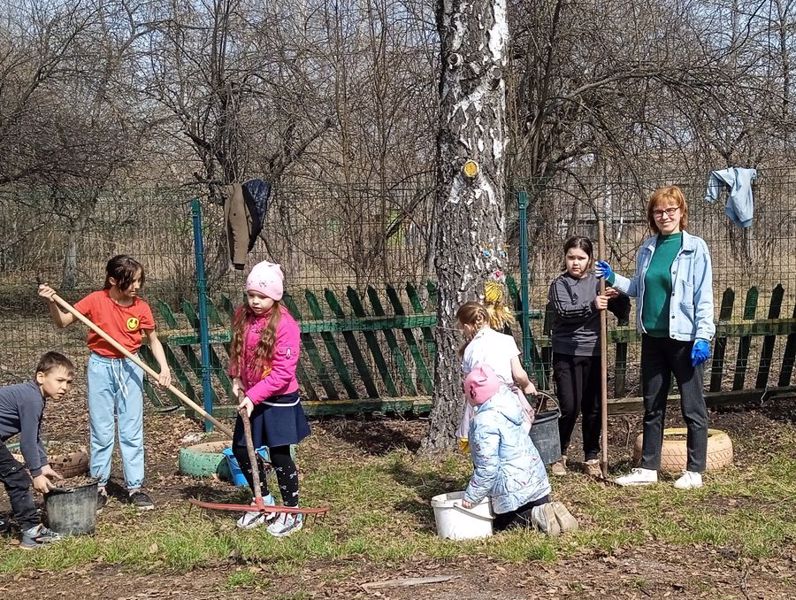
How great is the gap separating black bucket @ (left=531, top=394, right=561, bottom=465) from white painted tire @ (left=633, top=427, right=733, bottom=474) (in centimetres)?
75

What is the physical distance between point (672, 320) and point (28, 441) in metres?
3.79

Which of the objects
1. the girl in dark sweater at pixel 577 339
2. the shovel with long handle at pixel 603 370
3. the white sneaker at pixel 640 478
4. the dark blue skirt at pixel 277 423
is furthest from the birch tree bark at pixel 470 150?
the dark blue skirt at pixel 277 423

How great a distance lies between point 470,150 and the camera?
617 centimetres

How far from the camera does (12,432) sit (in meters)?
5.06

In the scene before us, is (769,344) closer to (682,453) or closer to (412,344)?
(682,453)

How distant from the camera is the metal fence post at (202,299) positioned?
7.66 m

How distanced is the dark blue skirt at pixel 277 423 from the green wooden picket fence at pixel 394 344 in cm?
277

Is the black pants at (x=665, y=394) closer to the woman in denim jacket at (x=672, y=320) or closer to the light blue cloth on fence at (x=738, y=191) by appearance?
the woman in denim jacket at (x=672, y=320)

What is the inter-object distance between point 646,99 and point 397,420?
16.4 ft

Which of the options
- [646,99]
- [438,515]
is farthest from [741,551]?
[646,99]

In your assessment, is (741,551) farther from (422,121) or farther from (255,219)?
(422,121)

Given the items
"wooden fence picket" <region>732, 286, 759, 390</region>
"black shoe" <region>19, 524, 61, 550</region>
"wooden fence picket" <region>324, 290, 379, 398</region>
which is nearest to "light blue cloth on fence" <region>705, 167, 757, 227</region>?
"wooden fence picket" <region>732, 286, 759, 390</region>

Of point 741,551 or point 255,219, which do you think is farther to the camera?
point 255,219

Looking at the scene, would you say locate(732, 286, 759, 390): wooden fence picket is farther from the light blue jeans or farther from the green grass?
the light blue jeans
